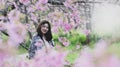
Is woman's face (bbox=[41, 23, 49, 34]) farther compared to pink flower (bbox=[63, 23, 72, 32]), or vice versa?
pink flower (bbox=[63, 23, 72, 32])

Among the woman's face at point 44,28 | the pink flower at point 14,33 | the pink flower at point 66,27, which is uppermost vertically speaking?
the pink flower at point 14,33

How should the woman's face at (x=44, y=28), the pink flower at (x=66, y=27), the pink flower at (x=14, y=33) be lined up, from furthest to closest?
the pink flower at (x=66, y=27)
the woman's face at (x=44, y=28)
the pink flower at (x=14, y=33)

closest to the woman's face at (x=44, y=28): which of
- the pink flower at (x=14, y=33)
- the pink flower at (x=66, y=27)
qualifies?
the pink flower at (x=66, y=27)

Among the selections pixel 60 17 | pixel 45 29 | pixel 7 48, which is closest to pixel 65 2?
pixel 60 17

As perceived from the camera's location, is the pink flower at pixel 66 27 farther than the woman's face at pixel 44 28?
Yes

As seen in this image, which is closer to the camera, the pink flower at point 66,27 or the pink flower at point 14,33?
the pink flower at point 14,33

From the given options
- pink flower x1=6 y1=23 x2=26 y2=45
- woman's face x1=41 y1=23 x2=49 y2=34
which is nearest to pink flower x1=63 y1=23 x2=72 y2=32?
woman's face x1=41 y1=23 x2=49 y2=34

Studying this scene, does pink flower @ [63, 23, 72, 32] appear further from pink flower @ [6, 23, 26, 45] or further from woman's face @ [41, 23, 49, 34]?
pink flower @ [6, 23, 26, 45]

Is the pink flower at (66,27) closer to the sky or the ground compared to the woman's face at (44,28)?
closer to the ground

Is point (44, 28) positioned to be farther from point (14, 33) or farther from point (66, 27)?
point (14, 33)

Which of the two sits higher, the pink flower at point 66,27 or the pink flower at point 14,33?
the pink flower at point 14,33

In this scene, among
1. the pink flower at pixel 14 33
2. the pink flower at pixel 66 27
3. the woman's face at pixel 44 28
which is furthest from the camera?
the pink flower at pixel 66 27

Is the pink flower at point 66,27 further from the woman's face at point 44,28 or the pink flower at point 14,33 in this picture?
the pink flower at point 14,33

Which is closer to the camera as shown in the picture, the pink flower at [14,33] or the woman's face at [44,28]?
the pink flower at [14,33]
